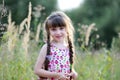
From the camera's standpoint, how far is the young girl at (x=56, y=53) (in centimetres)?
514

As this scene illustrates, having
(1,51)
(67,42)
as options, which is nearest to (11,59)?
(1,51)

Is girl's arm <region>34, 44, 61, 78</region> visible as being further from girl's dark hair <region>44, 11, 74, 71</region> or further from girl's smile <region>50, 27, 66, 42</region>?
girl's smile <region>50, 27, 66, 42</region>

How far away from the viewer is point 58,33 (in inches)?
205

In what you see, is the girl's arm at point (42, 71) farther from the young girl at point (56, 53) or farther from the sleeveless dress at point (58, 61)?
the sleeveless dress at point (58, 61)

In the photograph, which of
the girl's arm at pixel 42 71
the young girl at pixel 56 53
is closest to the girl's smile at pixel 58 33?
the young girl at pixel 56 53

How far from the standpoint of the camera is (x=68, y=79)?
17.0 feet

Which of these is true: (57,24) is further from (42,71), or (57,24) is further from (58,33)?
(42,71)

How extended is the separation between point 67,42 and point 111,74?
2231mm

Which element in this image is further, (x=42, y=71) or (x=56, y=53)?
(x=56, y=53)

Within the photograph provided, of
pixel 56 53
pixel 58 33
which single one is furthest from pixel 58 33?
pixel 56 53

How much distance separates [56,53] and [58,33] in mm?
217

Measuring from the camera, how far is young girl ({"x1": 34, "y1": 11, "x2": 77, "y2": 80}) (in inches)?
202

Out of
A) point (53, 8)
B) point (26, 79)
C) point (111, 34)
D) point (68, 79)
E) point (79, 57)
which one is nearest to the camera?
point (68, 79)

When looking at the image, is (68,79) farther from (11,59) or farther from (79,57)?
(79,57)
